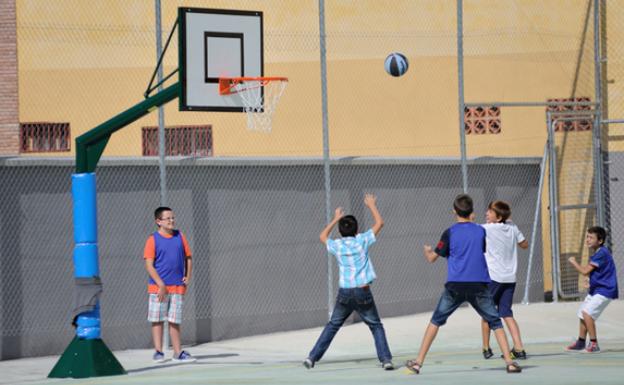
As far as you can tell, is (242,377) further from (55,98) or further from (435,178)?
(55,98)

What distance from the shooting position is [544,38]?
20.0m

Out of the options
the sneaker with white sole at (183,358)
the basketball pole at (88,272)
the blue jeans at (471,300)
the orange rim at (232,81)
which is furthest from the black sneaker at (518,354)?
the basketball pole at (88,272)

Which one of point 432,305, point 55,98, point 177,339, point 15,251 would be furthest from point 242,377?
point 55,98

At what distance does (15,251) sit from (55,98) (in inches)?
200

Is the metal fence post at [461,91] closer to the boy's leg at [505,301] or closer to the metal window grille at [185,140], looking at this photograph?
the metal window grille at [185,140]

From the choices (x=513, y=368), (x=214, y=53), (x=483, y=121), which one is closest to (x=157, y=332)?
(x=214, y=53)

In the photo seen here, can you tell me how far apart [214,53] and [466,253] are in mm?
3817

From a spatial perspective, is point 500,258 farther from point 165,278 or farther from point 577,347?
point 165,278

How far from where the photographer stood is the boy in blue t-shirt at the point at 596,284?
13.7 meters

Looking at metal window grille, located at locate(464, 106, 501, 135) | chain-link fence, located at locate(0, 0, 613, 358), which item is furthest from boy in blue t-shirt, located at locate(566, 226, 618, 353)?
metal window grille, located at locate(464, 106, 501, 135)

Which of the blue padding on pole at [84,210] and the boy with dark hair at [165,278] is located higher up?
the blue padding on pole at [84,210]

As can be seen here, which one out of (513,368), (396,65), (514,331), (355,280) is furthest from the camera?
(396,65)

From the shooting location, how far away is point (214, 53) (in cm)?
1367

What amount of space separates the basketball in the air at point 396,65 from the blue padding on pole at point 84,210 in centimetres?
638
